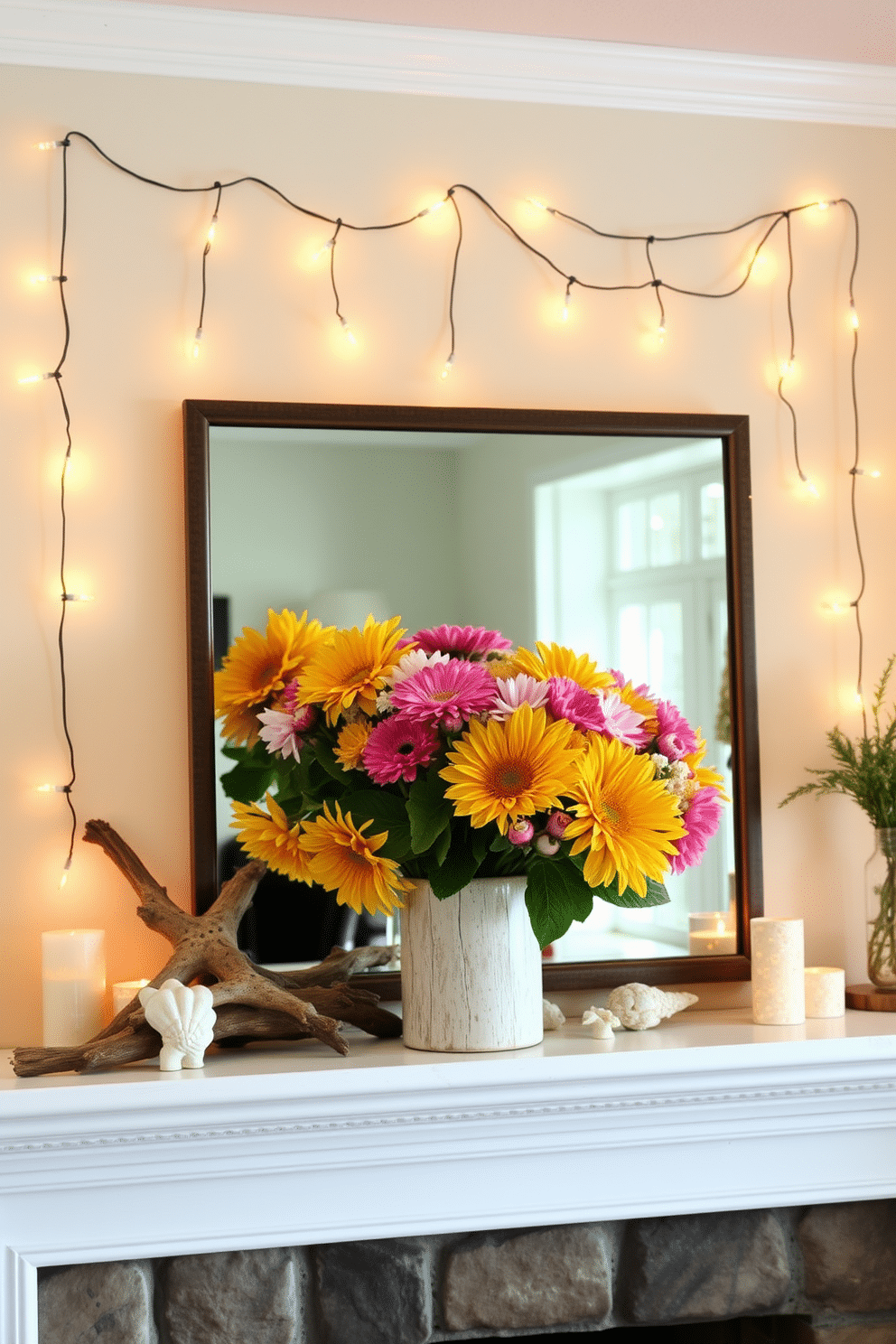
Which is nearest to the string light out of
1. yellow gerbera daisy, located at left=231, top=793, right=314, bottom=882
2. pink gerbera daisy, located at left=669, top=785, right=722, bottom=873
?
yellow gerbera daisy, located at left=231, top=793, right=314, bottom=882

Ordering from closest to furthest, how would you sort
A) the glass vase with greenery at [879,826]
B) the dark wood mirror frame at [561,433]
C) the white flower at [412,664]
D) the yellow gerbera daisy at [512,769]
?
the yellow gerbera daisy at [512,769] → the white flower at [412,664] → the dark wood mirror frame at [561,433] → the glass vase with greenery at [879,826]

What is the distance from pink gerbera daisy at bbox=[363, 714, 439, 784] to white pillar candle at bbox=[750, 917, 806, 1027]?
0.58 m

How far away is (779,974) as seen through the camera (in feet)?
6.36

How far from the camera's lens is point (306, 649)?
6.45 feet

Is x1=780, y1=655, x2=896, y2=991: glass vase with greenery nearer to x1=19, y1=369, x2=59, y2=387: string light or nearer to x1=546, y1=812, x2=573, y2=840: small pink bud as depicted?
x1=546, y1=812, x2=573, y2=840: small pink bud

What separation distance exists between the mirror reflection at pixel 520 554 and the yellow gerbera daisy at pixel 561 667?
285mm

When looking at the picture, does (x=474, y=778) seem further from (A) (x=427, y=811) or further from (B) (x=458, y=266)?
(B) (x=458, y=266)

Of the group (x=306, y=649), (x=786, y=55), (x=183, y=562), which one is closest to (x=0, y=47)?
(x=183, y=562)

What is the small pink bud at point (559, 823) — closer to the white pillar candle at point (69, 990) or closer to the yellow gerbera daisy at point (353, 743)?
the yellow gerbera daisy at point (353, 743)

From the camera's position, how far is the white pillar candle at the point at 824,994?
200 centimetres

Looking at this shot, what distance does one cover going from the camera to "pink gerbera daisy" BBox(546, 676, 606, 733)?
1.73 metres

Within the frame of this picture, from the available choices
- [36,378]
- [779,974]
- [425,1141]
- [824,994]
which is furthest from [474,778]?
[36,378]

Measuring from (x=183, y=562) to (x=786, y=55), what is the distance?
4.28 ft

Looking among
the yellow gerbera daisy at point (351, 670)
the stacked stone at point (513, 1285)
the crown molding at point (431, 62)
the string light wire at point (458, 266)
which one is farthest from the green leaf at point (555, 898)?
the crown molding at point (431, 62)
